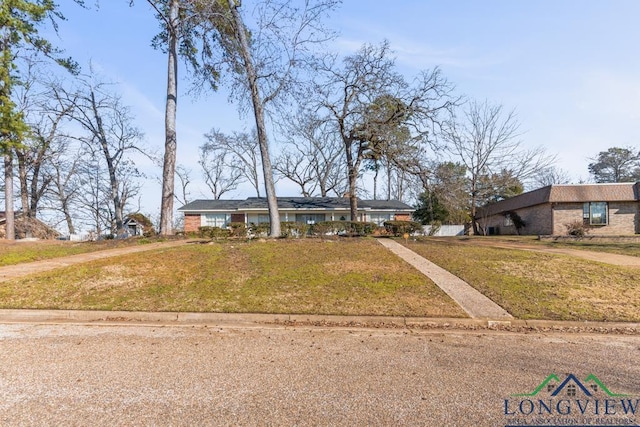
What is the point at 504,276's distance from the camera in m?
8.30

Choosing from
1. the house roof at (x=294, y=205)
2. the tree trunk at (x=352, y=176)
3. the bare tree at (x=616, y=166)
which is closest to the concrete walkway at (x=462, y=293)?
the tree trunk at (x=352, y=176)

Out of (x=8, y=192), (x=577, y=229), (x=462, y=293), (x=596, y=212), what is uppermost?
(x=8, y=192)

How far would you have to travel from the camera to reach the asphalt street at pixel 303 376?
2748 mm

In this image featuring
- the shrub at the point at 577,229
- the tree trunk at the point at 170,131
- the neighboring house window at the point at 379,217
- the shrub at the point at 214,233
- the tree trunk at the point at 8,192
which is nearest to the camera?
the tree trunk at the point at 170,131

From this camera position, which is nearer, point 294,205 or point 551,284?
point 551,284

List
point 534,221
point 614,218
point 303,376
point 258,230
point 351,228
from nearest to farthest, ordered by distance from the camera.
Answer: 1. point 303,376
2. point 258,230
3. point 351,228
4. point 614,218
5. point 534,221

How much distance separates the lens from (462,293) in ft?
23.4

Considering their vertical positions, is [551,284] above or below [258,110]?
A: below

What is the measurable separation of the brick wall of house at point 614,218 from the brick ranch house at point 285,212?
1052 cm

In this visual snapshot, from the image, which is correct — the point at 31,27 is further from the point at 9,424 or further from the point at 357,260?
the point at 9,424

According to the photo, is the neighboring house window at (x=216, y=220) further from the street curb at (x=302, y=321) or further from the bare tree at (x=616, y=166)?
the bare tree at (x=616, y=166)

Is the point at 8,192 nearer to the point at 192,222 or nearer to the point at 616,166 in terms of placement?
the point at 192,222

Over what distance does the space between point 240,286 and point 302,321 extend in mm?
2165

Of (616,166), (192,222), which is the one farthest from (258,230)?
(616,166)
